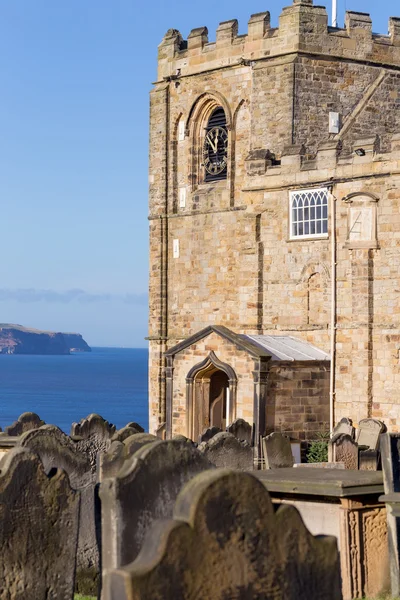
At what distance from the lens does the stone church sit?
3055 centimetres

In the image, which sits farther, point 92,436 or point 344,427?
point 344,427

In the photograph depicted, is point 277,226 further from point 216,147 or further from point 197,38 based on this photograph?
point 197,38

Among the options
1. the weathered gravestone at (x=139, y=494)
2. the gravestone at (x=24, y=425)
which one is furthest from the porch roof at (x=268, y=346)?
the weathered gravestone at (x=139, y=494)

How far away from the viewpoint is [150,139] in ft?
128

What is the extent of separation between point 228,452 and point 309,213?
1554 centimetres

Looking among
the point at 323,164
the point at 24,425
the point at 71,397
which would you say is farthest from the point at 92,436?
the point at 71,397

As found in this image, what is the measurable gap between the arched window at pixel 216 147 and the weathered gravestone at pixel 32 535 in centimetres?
2621

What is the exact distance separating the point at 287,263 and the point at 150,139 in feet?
25.2

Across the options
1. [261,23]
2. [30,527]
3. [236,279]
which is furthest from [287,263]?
[30,527]

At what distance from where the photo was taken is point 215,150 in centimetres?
3688

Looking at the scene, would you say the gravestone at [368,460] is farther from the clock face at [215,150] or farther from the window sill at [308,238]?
the clock face at [215,150]

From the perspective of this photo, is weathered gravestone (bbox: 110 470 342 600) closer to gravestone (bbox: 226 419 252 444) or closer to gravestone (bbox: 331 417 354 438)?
gravestone (bbox: 226 419 252 444)

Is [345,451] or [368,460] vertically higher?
[345,451]

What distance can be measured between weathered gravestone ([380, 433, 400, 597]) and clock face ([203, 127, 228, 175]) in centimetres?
2376
